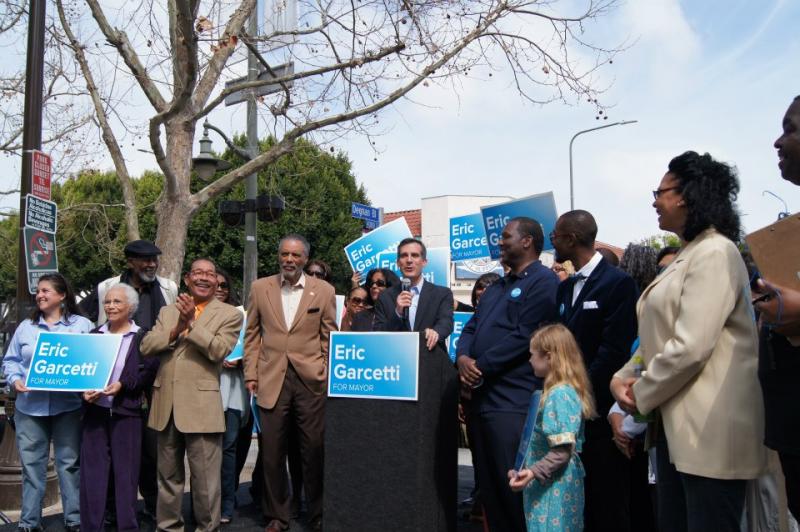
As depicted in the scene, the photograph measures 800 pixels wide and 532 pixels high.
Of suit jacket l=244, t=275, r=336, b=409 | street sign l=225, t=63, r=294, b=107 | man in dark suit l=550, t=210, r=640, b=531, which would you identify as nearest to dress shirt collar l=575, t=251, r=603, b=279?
man in dark suit l=550, t=210, r=640, b=531

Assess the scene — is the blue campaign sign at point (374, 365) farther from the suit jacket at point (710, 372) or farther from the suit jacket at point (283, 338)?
the suit jacket at point (710, 372)

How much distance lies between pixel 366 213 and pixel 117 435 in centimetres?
698

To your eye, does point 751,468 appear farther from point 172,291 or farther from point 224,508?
point 172,291

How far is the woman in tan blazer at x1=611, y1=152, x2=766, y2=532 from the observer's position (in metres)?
2.84

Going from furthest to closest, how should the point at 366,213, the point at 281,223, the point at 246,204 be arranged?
the point at 281,223 < the point at 246,204 < the point at 366,213

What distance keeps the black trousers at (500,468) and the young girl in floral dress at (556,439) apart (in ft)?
1.25

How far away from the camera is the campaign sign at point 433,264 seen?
8.54 meters

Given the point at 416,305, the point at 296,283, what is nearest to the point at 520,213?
the point at 416,305

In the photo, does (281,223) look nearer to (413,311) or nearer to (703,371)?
(413,311)

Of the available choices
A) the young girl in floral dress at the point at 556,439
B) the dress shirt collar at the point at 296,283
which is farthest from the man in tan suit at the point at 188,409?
the young girl in floral dress at the point at 556,439

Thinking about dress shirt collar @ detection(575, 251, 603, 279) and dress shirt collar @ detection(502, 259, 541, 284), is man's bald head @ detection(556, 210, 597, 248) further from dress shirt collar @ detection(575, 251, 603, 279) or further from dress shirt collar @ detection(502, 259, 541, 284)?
dress shirt collar @ detection(502, 259, 541, 284)

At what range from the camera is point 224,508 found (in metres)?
5.99

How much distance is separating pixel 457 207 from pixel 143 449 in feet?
103

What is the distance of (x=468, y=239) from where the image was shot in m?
9.92
